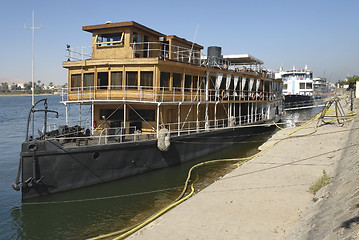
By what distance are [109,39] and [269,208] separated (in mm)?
13062

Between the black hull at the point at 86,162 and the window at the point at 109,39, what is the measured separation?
20.8ft

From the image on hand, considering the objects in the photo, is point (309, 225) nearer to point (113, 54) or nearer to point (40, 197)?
point (40, 197)

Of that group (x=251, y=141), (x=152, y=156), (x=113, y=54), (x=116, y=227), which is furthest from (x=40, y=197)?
(x=251, y=141)

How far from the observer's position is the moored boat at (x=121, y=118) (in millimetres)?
12086

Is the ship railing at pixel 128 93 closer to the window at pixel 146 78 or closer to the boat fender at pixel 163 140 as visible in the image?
the window at pixel 146 78

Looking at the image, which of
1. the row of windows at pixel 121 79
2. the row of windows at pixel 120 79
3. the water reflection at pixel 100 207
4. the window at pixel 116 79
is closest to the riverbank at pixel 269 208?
the water reflection at pixel 100 207

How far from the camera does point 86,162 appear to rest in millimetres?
12797

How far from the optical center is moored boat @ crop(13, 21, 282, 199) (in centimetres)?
1209

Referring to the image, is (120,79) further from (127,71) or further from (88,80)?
(88,80)

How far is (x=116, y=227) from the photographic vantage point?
32.7 ft

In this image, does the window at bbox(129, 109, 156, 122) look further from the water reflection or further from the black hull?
the water reflection

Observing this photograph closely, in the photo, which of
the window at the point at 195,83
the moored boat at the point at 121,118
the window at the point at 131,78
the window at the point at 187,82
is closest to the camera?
the moored boat at the point at 121,118

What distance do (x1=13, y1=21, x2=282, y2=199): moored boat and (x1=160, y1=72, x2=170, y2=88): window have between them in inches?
2.2

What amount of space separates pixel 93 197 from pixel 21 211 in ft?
9.06
